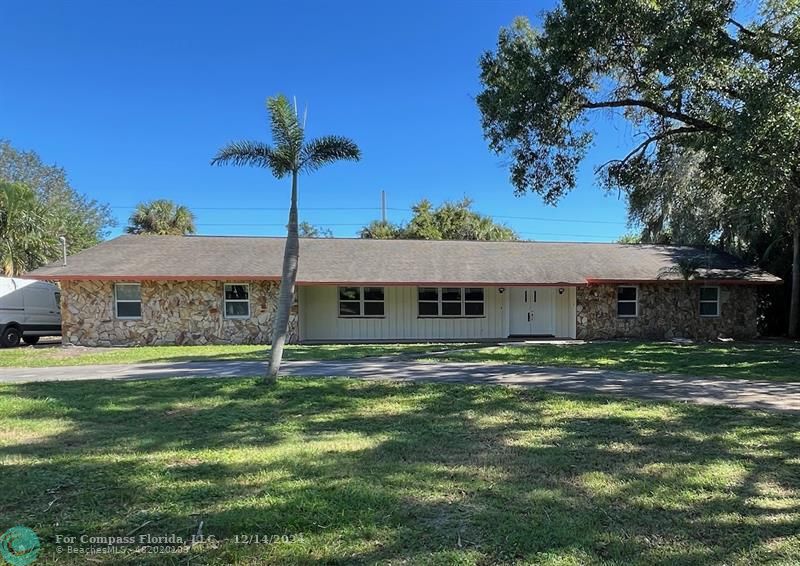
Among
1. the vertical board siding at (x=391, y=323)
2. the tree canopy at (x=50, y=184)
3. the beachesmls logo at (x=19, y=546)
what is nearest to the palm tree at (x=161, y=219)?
the tree canopy at (x=50, y=184)

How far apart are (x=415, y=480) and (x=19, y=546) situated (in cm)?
252

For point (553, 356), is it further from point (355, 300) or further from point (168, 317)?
point (168, 317)

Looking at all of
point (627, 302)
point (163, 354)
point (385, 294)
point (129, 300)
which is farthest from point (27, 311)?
point (627, 302)

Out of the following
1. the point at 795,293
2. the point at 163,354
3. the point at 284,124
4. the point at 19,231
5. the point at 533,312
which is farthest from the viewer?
the point at 19,231

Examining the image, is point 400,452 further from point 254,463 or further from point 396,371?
point 396,371

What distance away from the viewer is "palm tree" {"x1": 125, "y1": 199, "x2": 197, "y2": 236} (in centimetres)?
3055

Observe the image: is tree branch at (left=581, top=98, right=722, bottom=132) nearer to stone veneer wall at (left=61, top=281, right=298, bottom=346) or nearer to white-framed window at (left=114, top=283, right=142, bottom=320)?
stone veneer wall at (left=61, top=281, right=298, bottom=346)

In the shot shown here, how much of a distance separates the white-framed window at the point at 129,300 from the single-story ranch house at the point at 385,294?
0.03 metres

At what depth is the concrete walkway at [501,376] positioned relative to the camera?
25.6ft

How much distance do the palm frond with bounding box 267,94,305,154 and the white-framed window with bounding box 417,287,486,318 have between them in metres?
11.2

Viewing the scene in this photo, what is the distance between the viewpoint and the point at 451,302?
19.2 meters

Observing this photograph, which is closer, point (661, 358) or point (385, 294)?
point (661, 358)

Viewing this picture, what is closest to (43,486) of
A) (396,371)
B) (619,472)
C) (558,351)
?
(619,472)

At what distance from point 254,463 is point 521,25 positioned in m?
11.0
